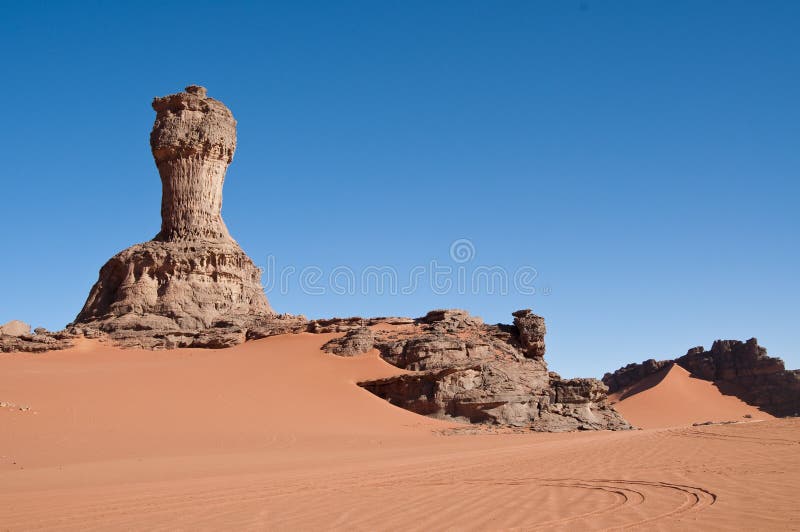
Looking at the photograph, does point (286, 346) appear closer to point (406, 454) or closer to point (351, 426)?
point (351, 426)

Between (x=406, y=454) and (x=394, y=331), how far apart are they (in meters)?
12.4

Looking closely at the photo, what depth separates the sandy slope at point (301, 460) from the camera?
21.3 feet

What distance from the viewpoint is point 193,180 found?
32.1m

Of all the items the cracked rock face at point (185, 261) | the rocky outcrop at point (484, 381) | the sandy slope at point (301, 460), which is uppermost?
the cracked rock face at point (185, 261)

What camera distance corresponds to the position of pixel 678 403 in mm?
48406

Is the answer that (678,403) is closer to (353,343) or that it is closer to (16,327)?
(353,343)

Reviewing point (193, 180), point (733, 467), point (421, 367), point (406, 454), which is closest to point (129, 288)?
point (193, 180)

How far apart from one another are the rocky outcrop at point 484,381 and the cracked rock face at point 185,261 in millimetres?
7285

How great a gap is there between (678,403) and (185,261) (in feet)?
123

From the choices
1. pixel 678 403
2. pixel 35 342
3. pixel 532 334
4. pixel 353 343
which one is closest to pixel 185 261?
pixel 35 342

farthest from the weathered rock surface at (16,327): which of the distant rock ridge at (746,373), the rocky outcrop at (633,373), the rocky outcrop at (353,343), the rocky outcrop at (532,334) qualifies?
the rocky outcrop at (633,373)

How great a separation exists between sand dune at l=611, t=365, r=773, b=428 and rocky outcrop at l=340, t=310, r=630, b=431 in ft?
66.5

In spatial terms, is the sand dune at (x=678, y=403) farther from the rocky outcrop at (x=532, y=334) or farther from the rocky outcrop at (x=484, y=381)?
the rocky outcrop at (x=484, y=381)

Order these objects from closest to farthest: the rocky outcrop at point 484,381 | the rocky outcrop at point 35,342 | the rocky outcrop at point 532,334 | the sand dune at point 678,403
Result: the rocky outcrop at point 484,381, the rocky outcrop at point 35,342, the rocky outcrop at point 532,334, the sand dune at point 678,403
